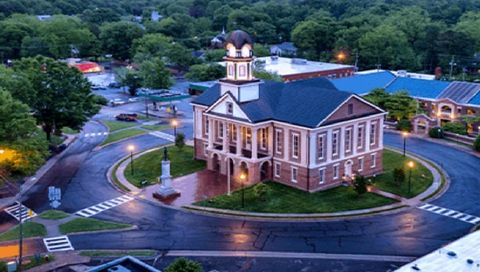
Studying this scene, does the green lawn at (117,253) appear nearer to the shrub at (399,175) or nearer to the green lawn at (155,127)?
the shrub at (399,175)

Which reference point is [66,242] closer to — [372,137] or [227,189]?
[227,189]

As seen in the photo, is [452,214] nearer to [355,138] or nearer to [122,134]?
[355,138]

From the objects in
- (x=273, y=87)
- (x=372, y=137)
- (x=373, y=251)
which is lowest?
(x=373, y=251)

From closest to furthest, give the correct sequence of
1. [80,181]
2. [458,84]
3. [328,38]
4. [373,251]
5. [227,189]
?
[373,251] → [227,189] → [80,181] → [458,84] → [328,38]

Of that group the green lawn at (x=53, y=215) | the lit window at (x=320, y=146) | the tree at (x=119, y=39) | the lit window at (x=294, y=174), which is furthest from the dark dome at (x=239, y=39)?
the tree at (x=119, y=39)

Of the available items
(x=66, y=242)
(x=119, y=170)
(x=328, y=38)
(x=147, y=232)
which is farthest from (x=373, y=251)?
(x=328, y=38)

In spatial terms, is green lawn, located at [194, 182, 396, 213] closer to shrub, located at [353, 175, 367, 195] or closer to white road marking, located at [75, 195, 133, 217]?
shrub, located at [353, 175, 367, 195]

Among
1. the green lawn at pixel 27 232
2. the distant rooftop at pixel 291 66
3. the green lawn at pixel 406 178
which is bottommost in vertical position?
the green lawn at pixel 27 232
